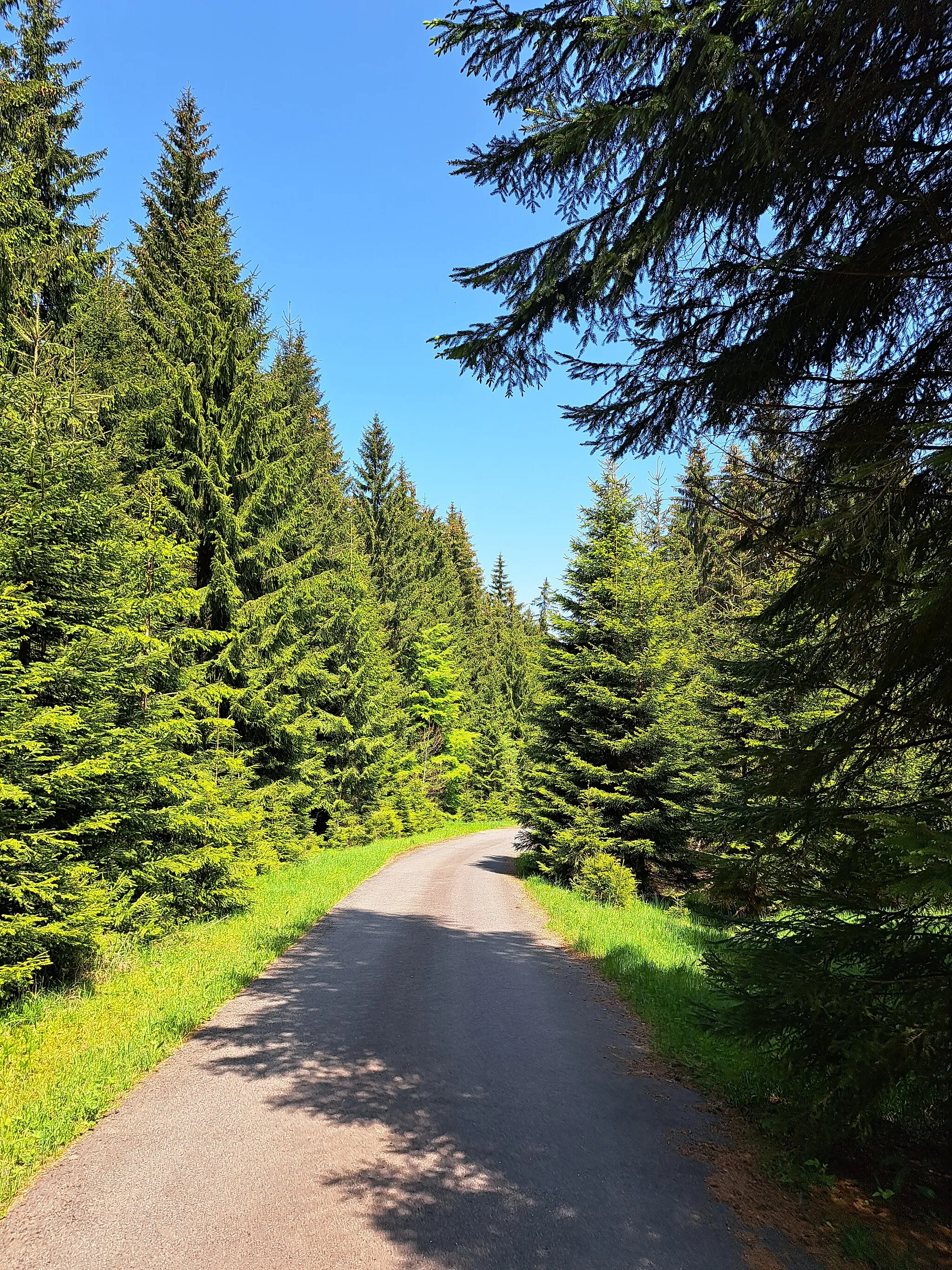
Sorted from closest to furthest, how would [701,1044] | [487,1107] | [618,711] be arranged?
[487,1107] → [701,1044] → [618,711]

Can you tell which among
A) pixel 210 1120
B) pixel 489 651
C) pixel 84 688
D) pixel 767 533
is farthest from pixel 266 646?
pixel 489 651

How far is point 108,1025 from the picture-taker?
19.1 ft

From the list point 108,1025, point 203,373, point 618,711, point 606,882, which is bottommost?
point 606,882

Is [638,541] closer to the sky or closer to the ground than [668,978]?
closer to the sky

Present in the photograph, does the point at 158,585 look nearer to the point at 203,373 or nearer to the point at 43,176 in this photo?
the point at 203,373

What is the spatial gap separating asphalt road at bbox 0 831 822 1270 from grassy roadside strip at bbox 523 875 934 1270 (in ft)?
1.23

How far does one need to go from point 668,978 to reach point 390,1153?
4.58 metres

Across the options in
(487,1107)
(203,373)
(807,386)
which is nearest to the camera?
(807,386)

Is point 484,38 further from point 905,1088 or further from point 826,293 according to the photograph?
point 905,1088

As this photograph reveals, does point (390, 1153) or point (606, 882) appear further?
point (606, 882)

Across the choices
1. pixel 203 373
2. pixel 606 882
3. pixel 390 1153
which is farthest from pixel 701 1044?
pixel 203 373

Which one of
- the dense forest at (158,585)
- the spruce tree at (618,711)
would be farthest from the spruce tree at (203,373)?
the spruce tree at (618,711)

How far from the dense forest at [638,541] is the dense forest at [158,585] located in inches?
3.0

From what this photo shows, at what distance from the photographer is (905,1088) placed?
3707 millimetres
